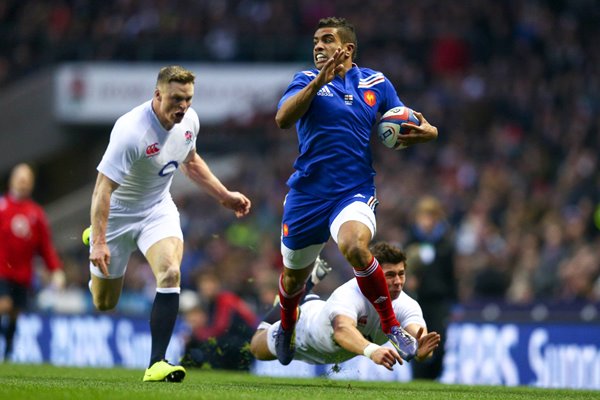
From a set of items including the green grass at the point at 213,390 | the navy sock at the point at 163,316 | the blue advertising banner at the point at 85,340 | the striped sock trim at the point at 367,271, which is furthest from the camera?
the blue advertising banner at the point at 85,340

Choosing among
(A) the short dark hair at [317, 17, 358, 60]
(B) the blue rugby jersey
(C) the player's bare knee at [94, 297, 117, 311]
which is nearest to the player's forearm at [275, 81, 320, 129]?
(B) the blue rugby jersey

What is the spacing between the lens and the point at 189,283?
17.7 meters

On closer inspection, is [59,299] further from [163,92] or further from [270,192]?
[163,92]

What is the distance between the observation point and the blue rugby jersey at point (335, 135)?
912 centimetres

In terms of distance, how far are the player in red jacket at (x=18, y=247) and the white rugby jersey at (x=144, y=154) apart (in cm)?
449

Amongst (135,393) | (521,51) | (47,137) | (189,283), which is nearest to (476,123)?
(521,51)

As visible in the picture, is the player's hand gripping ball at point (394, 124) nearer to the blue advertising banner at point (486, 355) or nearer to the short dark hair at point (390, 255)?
the short dark hair at point (390, 255)

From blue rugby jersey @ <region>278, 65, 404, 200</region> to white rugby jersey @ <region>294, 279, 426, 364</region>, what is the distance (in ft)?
3.61

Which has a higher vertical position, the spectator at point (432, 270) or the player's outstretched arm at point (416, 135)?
the player's outstretched arm at point (416, 135)

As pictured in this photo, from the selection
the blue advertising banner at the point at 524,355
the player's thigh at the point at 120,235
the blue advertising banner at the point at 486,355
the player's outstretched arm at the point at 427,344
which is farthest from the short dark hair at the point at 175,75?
the blue advertising banner at the point at 524,355

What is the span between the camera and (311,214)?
30.2 feet

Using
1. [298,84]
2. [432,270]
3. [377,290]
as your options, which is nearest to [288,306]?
[377,290]

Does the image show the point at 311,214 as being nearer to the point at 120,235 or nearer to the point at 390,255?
the point at 390,255

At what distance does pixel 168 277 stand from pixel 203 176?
3.76 ft
